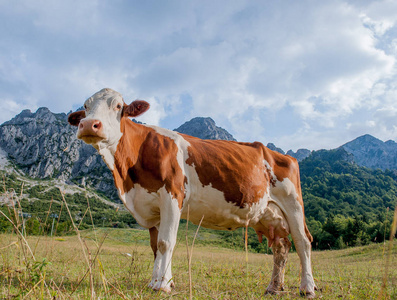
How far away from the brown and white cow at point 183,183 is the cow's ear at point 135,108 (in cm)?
2

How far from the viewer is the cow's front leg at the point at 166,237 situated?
3658 mm

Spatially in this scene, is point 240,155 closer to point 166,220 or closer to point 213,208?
point 213,208

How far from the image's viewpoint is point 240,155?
5051 mm

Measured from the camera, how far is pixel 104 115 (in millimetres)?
4043

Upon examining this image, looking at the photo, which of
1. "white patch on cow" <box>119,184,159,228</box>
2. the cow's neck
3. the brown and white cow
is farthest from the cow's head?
"white patch on cow" <box>119,184,159,228</box>

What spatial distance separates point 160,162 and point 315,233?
57134mm

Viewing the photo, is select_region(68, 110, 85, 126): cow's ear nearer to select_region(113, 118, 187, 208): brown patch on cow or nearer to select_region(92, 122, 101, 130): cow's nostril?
select_region(113, 118, 187, 208): brown patch on cow

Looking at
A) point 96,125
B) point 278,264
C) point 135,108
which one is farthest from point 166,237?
point 278,264

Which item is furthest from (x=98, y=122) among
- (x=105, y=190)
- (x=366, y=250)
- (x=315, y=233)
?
(x=105, y=190)

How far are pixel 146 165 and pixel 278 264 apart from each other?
2.90 metres

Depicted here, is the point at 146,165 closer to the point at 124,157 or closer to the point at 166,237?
the point at 124,157

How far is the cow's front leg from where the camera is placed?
3.66 m

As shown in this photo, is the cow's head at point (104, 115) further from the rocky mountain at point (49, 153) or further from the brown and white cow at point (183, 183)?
the rocky mountain at point (49, 153)

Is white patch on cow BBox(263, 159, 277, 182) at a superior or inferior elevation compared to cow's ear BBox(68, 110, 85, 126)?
inferior
